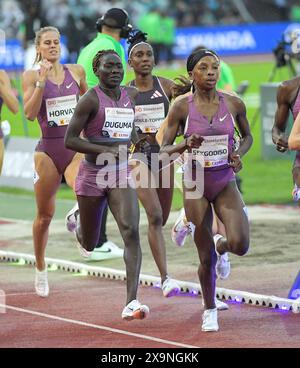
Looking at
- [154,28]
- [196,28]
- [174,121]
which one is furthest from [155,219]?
[196,28]

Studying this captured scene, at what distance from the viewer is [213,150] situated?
32.7 feet

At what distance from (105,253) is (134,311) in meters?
4.00

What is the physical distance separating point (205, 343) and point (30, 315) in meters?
2.07

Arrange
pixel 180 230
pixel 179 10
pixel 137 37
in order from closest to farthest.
→ pixel 137 37 < pixel 180 230 < pixel 179 10

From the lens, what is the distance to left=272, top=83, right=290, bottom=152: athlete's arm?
34.2 ft

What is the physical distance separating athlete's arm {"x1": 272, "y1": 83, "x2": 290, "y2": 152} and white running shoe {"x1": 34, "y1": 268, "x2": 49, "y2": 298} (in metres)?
2.80

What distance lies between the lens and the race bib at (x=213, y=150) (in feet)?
32.6

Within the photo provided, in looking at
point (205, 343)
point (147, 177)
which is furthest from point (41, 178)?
point (205, 343)

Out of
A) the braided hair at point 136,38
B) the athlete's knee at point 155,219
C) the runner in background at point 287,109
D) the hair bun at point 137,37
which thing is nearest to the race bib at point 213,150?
the runner in background at point 287,109

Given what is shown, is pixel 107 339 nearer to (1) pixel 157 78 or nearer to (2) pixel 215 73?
(2) pixel 215 73

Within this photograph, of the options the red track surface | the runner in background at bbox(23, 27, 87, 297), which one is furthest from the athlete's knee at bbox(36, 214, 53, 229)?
the red track surface

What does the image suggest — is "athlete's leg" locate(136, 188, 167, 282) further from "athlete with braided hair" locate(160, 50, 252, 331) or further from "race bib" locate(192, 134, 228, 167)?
"race bib" locate(192, 134, 228, 167)

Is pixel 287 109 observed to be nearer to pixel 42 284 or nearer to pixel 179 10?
pixel 42 284

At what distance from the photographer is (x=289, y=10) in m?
48.6
